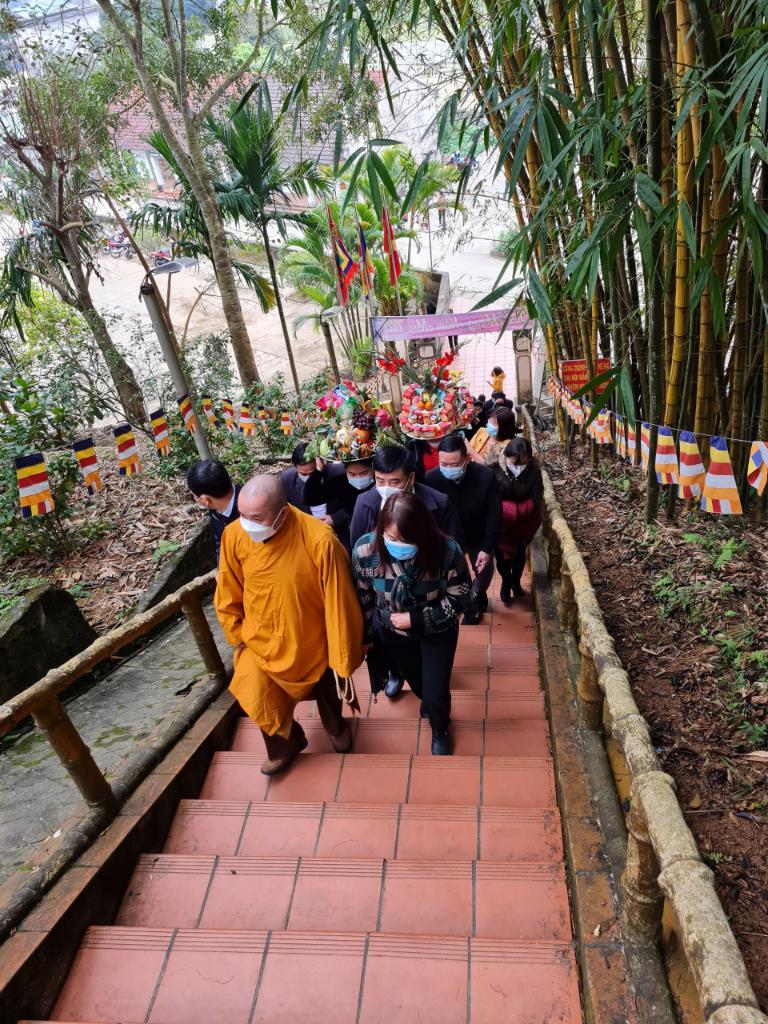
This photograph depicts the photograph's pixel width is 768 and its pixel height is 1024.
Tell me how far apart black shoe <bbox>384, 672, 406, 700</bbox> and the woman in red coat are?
3.26ft

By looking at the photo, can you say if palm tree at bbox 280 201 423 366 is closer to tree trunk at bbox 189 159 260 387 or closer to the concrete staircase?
tree trunk at bbox 189 159 260 387

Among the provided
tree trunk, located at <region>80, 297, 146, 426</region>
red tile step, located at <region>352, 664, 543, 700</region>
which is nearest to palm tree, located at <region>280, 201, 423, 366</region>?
tree trunk, located at <region>80, 297, 146, 426</region>

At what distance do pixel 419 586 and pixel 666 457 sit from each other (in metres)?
1.64

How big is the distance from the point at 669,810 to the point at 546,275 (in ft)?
8.75

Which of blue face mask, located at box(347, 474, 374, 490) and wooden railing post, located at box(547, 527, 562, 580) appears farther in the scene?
blue face mask, located at box(347, 474, 374, 490)

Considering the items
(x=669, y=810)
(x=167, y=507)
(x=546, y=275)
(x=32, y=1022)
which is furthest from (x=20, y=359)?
(x=669, y=810)

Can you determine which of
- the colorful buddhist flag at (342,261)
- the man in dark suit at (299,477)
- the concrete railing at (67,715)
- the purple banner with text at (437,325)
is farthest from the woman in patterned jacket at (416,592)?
the colorful buddhist flag at (342,261)

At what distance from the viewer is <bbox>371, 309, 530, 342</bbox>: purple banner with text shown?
8.39 m

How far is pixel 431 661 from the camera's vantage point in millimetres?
2824

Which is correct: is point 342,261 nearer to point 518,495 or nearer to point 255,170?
point 255,170

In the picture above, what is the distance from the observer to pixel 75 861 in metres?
2.25

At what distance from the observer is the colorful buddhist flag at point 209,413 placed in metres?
8.60

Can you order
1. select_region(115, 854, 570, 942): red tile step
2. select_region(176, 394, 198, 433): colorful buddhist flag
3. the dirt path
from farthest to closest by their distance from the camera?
select_region(176, 394, 198, 433): colorful buddhist flag → select_region(115, 854, 570, 942): red tile step → the dirt path

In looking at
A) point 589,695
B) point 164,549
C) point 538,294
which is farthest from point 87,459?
point 589,695
